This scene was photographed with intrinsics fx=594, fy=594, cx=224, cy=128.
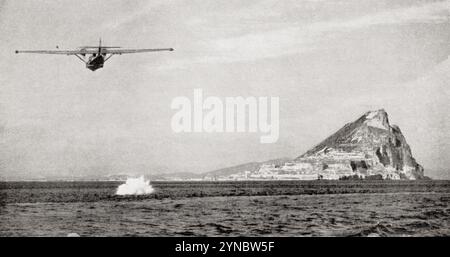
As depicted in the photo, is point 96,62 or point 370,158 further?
point 370,158

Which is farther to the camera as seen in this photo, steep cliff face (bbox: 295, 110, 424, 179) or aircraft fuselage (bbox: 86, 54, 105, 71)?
steep cliff face (bbox: 295, 110, 424, 179)

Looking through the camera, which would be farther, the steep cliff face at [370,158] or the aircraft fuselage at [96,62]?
the steep cliff face at [370,158]
